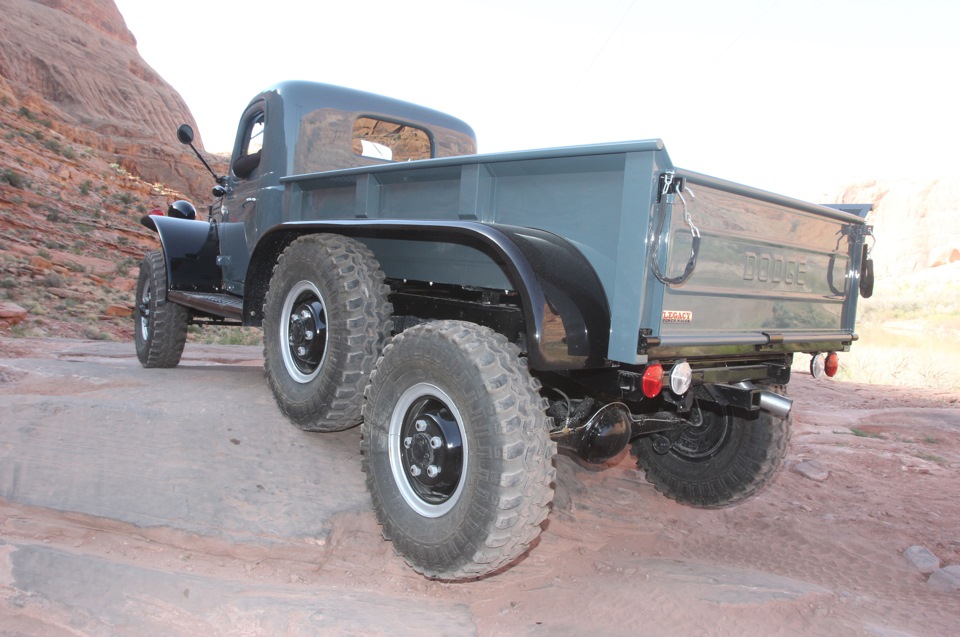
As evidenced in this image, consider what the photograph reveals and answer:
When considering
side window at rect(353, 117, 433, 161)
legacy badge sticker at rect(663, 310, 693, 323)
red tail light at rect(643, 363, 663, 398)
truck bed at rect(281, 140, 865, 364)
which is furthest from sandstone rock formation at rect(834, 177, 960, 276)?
red tail light at rect(643, 363, 663, 398)

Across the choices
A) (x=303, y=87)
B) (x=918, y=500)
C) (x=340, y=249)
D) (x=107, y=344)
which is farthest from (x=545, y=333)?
(x=107, y=344)

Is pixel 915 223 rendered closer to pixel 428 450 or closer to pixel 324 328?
pixel 324 328

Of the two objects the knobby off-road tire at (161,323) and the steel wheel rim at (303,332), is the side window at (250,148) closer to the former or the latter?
the knobby off-road tire at (161,323)

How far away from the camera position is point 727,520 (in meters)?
4.05

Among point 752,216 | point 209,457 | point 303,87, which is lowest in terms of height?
point 209,457

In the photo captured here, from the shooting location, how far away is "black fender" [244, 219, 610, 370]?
245 cm

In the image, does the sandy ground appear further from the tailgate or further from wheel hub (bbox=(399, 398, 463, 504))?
the tailgate

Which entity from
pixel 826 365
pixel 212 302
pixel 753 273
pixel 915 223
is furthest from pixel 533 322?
pixel 915 223

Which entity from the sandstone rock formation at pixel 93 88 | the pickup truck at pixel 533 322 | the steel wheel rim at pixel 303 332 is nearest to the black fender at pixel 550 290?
the pickup truck at pixel 533 322

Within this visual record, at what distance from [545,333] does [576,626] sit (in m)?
1.14

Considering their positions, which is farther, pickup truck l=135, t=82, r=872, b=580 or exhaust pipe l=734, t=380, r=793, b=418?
exhaust pipe l=734, t=380, r=793, b=418

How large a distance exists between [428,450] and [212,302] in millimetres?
2630

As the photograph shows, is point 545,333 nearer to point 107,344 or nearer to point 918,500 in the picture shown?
point 918,500

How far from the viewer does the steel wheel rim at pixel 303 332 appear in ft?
11.8
